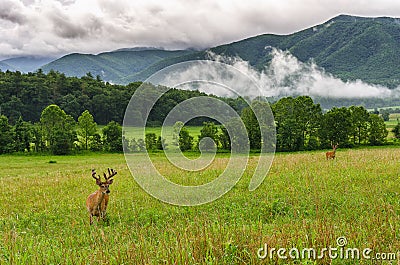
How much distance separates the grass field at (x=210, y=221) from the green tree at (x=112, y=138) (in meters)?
40.9

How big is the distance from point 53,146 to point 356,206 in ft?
175

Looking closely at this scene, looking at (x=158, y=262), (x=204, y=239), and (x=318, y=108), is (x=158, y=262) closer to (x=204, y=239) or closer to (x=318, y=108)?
(x=204, y=239)

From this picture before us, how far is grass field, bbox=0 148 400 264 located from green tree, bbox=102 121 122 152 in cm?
4087

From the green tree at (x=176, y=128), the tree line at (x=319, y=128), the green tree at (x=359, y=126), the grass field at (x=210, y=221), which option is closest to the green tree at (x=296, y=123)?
the tree line at (x=319, y=128)

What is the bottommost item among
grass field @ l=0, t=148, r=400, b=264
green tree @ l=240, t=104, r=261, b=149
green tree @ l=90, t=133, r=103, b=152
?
grass field @ l=0, t=148, r=400, b=264

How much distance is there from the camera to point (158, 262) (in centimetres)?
508

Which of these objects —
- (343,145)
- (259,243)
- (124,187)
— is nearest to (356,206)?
(259,243)

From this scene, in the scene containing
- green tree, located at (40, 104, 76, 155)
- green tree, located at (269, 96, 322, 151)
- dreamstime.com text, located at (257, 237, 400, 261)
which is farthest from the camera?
green tree, located at (269, 96, 322, 151)

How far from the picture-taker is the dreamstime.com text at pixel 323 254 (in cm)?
496

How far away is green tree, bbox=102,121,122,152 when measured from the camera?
58.6 meters

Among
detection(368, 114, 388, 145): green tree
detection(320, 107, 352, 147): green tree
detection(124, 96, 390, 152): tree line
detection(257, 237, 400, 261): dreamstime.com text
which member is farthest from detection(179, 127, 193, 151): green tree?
detection(257, 237, 400, 261): dreamstime.com text

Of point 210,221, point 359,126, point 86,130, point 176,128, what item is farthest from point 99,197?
point 359,126

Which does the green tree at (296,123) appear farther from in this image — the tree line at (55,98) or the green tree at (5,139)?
the green tree at (5,139)
